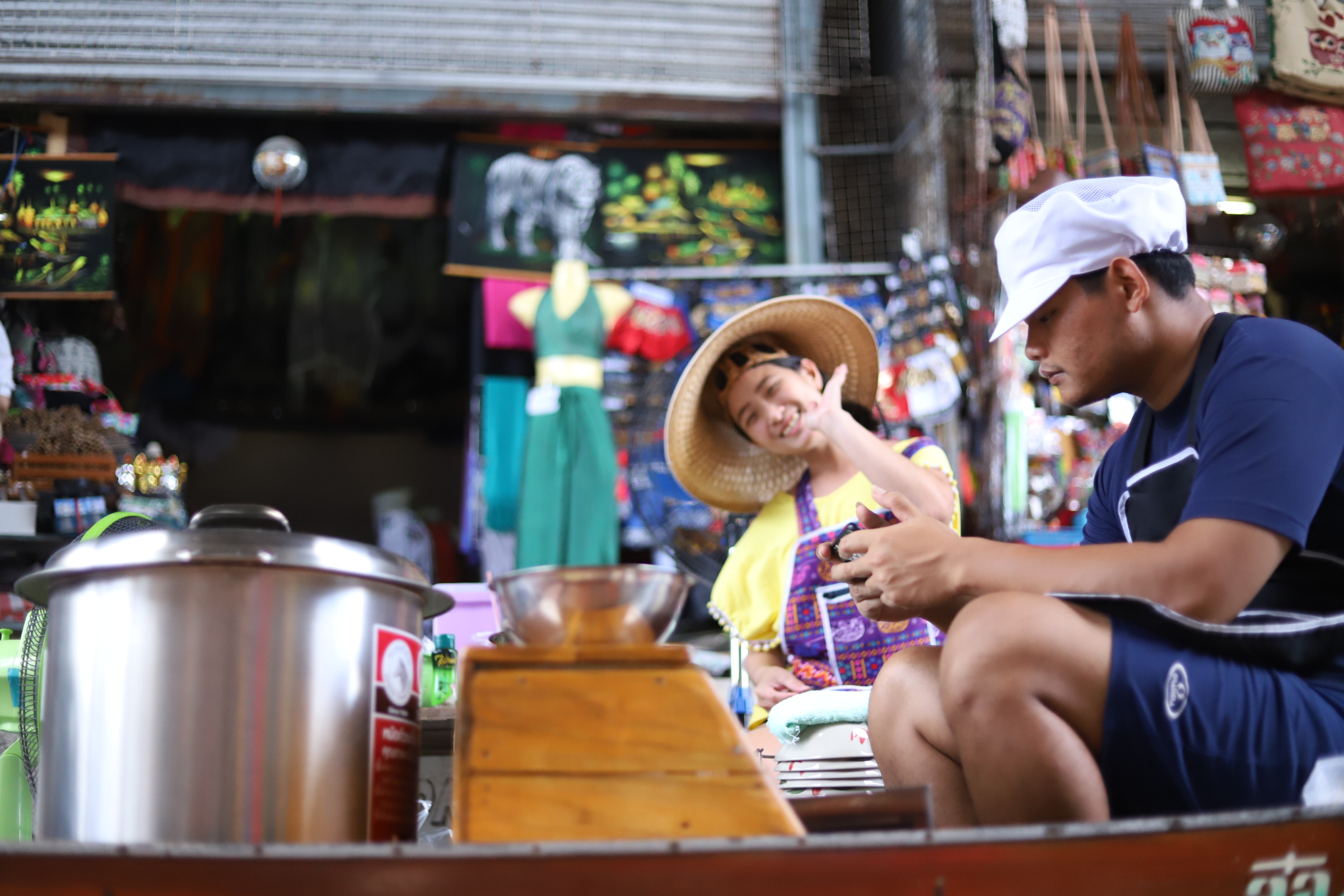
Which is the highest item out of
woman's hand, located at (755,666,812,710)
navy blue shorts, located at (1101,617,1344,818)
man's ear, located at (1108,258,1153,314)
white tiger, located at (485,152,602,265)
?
white tiger, located at (485,152,602,265)

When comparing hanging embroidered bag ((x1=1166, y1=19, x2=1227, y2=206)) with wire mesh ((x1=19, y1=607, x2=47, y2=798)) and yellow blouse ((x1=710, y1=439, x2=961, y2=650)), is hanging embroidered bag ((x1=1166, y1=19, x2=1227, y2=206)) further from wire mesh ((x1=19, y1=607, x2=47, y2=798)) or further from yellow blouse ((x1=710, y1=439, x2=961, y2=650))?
wire mesh ((x1=19, y1=607, x2=47, y2=798))

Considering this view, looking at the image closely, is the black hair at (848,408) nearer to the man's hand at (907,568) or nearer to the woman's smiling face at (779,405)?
the woman's smiling face at (779,405)

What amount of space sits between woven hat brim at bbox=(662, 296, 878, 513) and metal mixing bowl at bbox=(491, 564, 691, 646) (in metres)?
1.70

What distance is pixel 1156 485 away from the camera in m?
1.68

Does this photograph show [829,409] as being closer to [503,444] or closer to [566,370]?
[566,370]

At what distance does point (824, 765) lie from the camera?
2.26 metres

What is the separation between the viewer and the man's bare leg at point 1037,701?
136 centimetres

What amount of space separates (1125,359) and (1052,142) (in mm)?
3476

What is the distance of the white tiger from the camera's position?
Result: 16.3 feet

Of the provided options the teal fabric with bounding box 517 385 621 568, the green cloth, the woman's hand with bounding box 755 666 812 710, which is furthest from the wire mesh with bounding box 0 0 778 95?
the woman's hand with bounding box 755 666 812 710

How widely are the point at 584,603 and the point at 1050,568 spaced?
612 millimetres

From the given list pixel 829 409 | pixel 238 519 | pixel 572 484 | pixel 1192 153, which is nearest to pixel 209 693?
pixel 238 519

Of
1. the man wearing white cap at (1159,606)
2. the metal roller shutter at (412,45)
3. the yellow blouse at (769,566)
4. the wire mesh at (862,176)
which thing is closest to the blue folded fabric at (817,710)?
the yellow blouse at (769,566)

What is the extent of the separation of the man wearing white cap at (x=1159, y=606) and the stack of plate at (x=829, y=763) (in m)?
0.61
